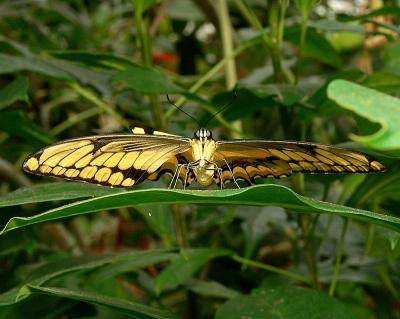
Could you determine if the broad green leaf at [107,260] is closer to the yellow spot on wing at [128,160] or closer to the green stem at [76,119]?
the yellow spot on wing at [128,160]

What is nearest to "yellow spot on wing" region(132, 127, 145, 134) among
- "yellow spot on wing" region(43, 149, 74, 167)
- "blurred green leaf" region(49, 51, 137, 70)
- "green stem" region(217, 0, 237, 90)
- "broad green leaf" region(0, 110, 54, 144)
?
"yellow spot on wing" region(43, 149, 74, 167)

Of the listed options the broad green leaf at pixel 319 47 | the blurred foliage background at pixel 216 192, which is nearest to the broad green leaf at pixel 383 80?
the blurred foliage background at pixel 216 192

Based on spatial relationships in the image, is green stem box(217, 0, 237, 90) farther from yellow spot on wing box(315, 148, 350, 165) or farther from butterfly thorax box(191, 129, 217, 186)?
yellow spot on wing box(315, 148, 350, 165)

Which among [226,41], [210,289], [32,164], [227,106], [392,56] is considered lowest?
[210,289]

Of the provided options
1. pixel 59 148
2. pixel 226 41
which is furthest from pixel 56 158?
pixel 226 41

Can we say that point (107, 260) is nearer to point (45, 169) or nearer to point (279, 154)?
point (45, 169)

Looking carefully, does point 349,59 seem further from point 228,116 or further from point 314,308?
point 314,308
